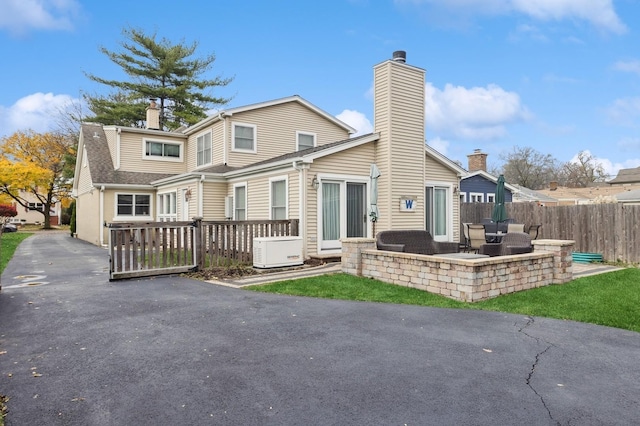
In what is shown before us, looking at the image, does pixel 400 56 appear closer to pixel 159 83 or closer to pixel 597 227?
pixel 597 227

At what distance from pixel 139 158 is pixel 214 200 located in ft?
26.3

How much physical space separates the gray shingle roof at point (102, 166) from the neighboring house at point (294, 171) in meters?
0.05

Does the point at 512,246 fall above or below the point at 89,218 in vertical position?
below

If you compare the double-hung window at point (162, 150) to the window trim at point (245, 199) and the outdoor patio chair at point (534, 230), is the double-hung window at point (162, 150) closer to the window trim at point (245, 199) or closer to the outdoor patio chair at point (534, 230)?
the window trim at point (245, 199)

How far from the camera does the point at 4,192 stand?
107ft

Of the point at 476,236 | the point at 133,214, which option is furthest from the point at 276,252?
the point at 133,214

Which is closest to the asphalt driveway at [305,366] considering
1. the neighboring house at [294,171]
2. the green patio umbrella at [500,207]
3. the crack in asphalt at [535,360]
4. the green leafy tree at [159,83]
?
the crack in asphalt at [535,360]

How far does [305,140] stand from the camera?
62.2 feet

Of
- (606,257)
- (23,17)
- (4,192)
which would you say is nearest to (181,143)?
(23,17)

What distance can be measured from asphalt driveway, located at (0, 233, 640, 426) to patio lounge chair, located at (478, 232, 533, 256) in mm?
2797

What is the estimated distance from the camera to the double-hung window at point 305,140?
→ 18.7m

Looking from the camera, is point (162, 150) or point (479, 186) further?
point (479, 186)

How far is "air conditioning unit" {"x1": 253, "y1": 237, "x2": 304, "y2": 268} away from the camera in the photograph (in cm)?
977

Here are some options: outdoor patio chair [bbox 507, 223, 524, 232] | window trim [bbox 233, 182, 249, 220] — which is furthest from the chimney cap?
outdoor patio chair [bbox 507, 223, 524, 232]
